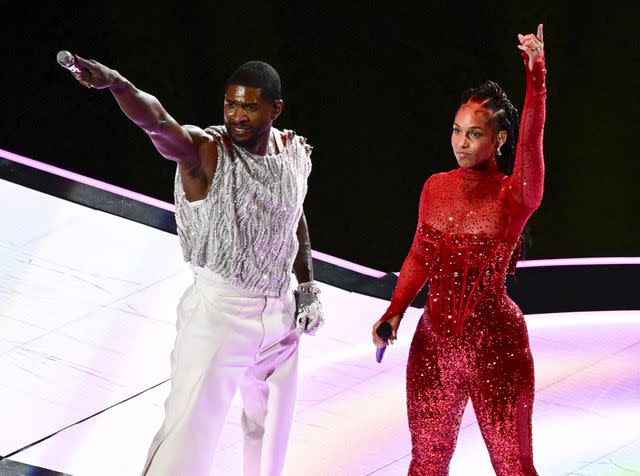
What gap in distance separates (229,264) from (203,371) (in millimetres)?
307

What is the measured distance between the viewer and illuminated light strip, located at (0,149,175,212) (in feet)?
23.2

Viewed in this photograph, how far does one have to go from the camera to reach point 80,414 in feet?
15.8

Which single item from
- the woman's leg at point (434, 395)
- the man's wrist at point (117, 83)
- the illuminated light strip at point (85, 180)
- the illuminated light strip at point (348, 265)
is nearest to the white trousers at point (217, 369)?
the woman's leg at point (434, 395)

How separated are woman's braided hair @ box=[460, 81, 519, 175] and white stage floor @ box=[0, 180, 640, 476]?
4.55 feet

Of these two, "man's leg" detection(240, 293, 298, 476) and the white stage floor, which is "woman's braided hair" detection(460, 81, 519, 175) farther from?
the white stage floor

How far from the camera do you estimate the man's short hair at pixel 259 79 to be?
3.63 metres

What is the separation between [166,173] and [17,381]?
2.30 metres

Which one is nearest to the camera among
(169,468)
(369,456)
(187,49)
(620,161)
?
(169,468)

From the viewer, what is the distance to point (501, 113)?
3.51 metres

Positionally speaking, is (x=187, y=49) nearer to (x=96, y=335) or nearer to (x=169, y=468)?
(x=96, y=335)

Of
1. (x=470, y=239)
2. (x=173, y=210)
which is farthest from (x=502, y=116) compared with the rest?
(x=173, y=210)

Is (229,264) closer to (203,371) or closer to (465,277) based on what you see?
(203,371)

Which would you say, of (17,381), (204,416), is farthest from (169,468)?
(17,381)

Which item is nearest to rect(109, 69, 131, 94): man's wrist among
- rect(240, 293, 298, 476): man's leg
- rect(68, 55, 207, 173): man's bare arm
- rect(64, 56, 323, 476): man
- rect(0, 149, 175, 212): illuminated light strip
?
rect(68, 55, 207, 173): man's bare arm
